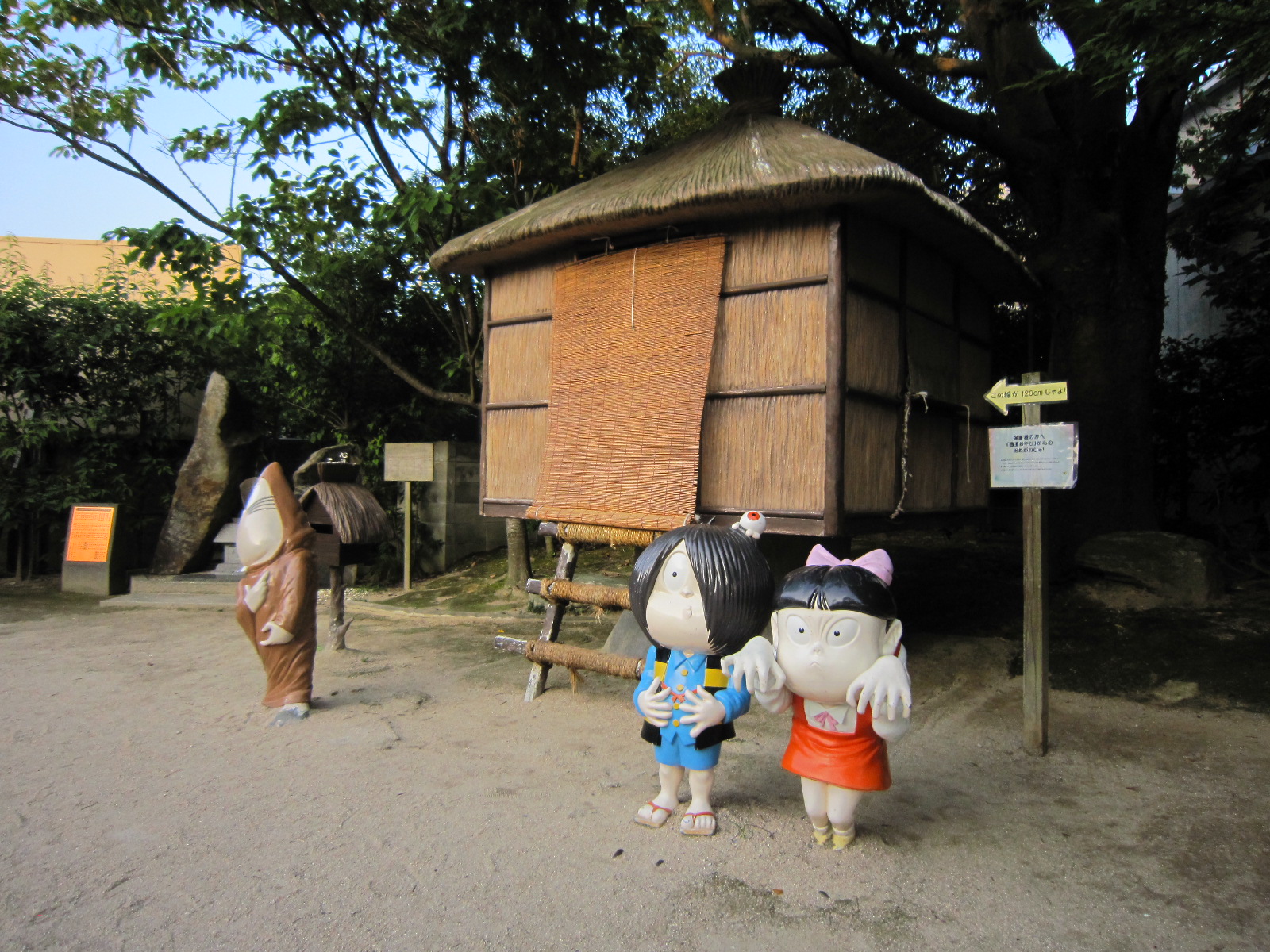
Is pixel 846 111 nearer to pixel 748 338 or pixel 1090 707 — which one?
pixel 748 338

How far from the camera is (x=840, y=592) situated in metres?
3.26

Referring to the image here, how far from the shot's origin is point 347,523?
6852 mm

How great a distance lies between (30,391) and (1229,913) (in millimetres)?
13214

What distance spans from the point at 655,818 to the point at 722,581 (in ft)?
3.72

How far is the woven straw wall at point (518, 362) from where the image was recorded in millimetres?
6516

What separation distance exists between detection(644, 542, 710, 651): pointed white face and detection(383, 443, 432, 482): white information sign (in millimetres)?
6902

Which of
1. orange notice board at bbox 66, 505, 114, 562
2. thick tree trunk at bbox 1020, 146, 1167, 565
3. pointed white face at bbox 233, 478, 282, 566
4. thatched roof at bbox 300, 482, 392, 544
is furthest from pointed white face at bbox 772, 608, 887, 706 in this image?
orange notice board at bbox 66, 505, 114, 562

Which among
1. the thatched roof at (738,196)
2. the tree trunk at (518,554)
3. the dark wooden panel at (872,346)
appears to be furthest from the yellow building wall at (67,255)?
Answer: the dark wooden panel at (872,346)

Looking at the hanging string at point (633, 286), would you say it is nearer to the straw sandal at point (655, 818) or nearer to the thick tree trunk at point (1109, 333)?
the straw sandal at point (655, 818)

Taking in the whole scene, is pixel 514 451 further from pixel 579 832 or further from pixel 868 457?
pixel 579 832

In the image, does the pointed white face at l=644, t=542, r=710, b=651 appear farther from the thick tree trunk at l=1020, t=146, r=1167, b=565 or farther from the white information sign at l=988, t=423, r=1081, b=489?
the thick tree trunk at l=1020, t=146, r=1167, b=565

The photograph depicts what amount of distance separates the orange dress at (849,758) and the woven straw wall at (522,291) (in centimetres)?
415

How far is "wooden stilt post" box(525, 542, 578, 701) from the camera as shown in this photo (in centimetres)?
592

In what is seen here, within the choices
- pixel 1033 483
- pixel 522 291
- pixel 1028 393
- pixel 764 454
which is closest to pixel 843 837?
pixel 1033 483
